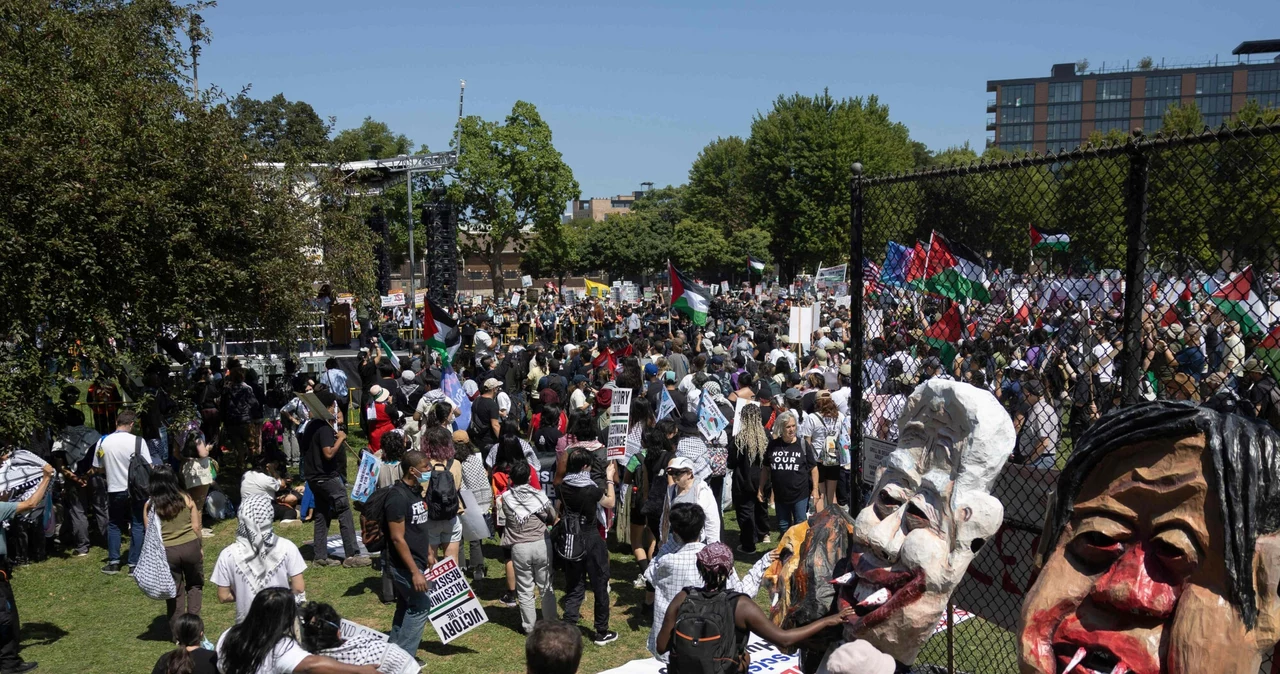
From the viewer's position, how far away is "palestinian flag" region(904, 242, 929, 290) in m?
5.88

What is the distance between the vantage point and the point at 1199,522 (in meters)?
2.80

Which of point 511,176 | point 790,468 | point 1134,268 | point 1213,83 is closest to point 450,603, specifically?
point 790,468

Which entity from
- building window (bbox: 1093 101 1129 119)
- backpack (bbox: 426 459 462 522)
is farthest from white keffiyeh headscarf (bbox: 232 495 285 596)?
building window (bbox: 1093 101 1129 119)

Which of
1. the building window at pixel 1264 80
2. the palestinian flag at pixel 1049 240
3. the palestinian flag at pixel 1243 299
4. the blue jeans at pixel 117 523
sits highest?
the building window at pixel 1264 80

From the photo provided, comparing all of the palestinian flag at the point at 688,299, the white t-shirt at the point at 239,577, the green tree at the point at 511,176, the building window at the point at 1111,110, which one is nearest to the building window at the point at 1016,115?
the building window at the point at 1111,110

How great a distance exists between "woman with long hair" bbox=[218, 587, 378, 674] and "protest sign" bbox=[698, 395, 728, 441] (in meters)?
5.18

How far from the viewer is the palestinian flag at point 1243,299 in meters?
5.35

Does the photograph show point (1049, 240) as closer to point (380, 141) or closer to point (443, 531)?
point (443, 531)

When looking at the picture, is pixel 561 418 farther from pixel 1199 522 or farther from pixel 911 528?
pixel 1199 522

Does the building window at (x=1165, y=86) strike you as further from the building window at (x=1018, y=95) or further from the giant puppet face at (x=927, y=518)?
the giant puppet face at (x=927, y=518)

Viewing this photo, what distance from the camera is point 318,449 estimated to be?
968 cm

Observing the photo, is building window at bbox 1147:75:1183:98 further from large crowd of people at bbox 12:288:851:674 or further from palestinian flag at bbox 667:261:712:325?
large crowd of people at bbox 12:288:851:674

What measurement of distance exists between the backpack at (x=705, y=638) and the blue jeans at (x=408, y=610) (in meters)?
2.85

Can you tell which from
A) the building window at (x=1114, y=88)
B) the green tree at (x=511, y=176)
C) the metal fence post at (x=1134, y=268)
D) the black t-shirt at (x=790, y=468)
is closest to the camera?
the metal fence post at (x=1134, y=268)
